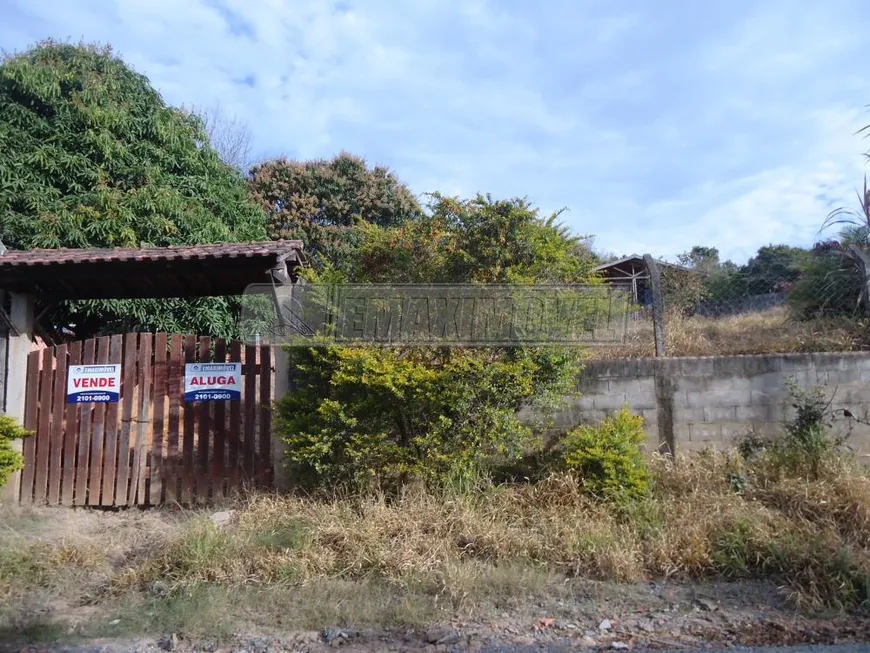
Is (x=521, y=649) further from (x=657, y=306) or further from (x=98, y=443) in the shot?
(x=98, y=443)

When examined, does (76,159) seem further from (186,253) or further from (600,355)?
(600,355)

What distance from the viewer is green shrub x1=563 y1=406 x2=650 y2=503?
16.6 feet

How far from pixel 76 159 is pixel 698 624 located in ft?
30.2

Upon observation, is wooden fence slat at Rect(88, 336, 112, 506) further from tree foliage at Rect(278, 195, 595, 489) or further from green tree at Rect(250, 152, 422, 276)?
green tree at Rect(250, 152, 422, 276)

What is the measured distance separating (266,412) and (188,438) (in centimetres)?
77

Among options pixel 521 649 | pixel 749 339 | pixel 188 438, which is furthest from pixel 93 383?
pixel 749 339

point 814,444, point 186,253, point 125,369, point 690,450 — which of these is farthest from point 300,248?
point 814,444

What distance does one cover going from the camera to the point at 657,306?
6238 millimetres

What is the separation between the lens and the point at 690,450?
5980 millimetres

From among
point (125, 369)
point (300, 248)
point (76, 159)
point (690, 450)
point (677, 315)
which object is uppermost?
point (76, 159)

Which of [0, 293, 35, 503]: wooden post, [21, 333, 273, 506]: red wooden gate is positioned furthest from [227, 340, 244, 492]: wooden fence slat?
[0, 293, 35, 503]: wooden post

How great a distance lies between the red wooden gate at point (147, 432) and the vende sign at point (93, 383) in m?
0.06

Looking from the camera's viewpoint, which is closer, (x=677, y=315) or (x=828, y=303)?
(x=828, y=303)

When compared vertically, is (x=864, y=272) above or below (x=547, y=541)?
above
